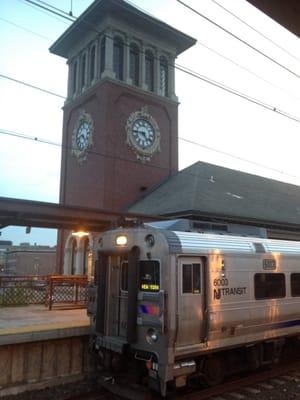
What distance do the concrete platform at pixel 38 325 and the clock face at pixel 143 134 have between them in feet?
58.3

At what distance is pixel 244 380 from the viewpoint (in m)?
9.29

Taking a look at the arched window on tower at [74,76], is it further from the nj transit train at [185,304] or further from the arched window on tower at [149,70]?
the nj transit train at [185,304]

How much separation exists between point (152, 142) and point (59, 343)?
23.0 m

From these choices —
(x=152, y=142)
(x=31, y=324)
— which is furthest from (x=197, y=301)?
(x=152, y=142)

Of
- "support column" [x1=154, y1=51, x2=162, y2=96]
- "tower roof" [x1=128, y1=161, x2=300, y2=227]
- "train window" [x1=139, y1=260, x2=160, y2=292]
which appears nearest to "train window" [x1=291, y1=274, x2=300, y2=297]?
"train window" [x1=139, y1=260, x2=160, y2=292]

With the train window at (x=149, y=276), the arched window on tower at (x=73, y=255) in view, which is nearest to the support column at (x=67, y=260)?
the arched window on tower at (x=73, y=255)

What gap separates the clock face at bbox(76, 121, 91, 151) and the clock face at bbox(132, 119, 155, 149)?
3.45m

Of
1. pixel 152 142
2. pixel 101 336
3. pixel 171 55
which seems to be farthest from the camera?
pixel 171 55

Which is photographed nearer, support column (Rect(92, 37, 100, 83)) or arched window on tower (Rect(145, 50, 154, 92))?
support column (Rect(92, 37, 100, 83))

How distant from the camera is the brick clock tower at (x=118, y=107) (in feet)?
95.7

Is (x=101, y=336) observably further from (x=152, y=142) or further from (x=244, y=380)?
(x=152, y=142)

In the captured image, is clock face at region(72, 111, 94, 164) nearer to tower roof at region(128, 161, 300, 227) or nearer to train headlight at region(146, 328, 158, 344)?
tower roof at region(128, 161, 300, 227)

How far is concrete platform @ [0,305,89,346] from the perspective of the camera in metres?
9.05

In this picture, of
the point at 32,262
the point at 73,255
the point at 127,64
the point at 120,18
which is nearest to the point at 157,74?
the point at 127,64
